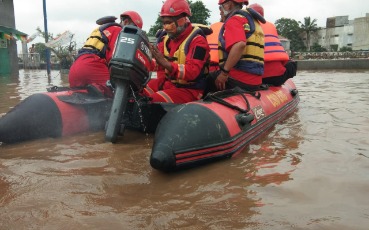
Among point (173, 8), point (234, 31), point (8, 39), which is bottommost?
point (234, 31)

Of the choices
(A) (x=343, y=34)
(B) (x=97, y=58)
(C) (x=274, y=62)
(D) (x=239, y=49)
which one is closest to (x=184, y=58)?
(D) (x=239, y=49)

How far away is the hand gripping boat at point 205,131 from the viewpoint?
262cm

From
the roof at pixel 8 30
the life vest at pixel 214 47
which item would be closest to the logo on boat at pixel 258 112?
the life vest at pixel 214 47

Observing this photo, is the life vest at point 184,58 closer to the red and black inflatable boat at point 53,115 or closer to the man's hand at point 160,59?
the man's hand at point 160,59

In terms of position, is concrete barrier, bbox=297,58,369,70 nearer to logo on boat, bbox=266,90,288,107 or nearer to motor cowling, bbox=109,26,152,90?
logo on boat, bbox=266,90,288,107

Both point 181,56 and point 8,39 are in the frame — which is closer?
point 181,56

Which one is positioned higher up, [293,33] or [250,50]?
[293,33]

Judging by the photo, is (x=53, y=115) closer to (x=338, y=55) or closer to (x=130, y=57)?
(x=130, y=57)

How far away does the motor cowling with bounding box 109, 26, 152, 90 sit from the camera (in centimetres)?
325

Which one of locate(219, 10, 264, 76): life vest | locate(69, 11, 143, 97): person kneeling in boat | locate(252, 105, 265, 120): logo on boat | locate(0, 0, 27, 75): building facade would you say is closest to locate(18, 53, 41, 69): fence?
locate(0, 0, 27, 75): building facade

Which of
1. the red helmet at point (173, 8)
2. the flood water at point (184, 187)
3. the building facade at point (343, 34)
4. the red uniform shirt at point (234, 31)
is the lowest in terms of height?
the flood water at point (184, 187)

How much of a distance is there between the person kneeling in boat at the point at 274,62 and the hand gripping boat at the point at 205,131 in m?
1.45

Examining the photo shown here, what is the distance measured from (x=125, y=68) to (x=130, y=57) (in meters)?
0.11

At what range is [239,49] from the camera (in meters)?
Result: 3.79
